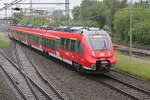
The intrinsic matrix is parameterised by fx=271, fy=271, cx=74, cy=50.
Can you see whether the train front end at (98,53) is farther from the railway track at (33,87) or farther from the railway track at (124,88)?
the railway track at (33,87)

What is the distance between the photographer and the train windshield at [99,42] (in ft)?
58.4

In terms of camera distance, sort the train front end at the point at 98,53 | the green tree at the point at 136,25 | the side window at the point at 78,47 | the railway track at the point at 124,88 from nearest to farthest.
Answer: the railway track at the point at 124,88
the train front end at the point at 98,53
the side window at the point at 78,47
the green tree at the point at 136,25

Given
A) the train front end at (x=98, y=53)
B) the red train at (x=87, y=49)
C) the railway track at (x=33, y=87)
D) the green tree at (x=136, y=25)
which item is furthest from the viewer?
the green tree at (x=136, y=25)

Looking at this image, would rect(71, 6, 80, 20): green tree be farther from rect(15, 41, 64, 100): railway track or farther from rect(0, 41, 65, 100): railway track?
rect(0, 41, 65, 100): railway track

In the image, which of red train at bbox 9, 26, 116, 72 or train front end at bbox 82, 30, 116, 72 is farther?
red train at bbox 9, 26, 116, 72

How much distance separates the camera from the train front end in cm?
1725

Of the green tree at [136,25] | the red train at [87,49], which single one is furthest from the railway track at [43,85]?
the green tree at [136,25]

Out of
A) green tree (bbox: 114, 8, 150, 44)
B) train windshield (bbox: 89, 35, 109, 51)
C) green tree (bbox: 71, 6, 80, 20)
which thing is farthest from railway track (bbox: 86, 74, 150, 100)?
green tree (bbox: 71, 6, 80, 20)

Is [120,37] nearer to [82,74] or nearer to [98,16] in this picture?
[98,16]

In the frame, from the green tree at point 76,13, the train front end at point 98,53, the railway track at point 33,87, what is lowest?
the railway track at point 33,87

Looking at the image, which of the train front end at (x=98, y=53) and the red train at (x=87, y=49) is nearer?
the train front end at (x=98, y=53)

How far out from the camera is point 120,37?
63250mm

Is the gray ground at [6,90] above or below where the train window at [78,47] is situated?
below

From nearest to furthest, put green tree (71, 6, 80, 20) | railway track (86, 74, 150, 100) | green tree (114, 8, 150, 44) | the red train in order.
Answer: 1. railway track (86, 74, 150, 100)
2. the red train
3. green tree (114, 8, 150, 44)
4. green tree (71, 6, 80, 20)
